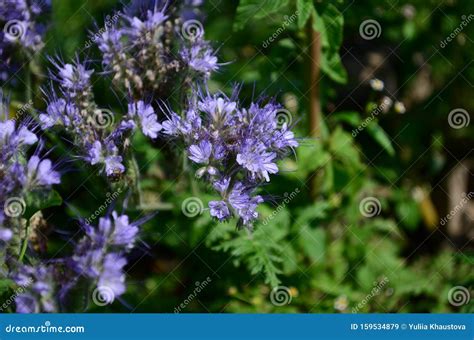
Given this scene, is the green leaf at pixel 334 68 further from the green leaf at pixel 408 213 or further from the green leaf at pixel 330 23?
the green leaf at pixel 408 213

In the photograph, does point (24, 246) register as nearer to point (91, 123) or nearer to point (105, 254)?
point (105, 254)

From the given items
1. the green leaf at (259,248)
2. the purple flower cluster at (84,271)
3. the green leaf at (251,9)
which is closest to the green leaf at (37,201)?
the purple flower cluster at (84,271)

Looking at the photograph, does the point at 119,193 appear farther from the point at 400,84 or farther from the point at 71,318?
the point at 400,84

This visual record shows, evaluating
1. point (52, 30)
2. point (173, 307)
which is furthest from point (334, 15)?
point (173, 307)

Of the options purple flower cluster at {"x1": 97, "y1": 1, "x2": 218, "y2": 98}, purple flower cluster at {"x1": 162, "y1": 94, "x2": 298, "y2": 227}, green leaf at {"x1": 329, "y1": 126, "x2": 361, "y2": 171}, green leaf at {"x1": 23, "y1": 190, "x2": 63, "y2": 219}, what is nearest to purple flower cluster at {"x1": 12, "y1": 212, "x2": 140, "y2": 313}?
green leaf at {"x1": 23, "y1": 190, "x2": 63, "y2": 219}

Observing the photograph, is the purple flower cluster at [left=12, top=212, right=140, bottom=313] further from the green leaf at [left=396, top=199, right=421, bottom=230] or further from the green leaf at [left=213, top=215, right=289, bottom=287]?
the green leaf at [left=396, top=199, right=421, bottom=230]

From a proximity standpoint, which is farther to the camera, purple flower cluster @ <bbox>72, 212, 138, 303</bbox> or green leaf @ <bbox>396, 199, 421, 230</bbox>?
green leaf @ <bbox>396, 199, 421, 230</bbox>

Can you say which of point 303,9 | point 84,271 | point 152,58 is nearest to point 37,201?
point 84,271
